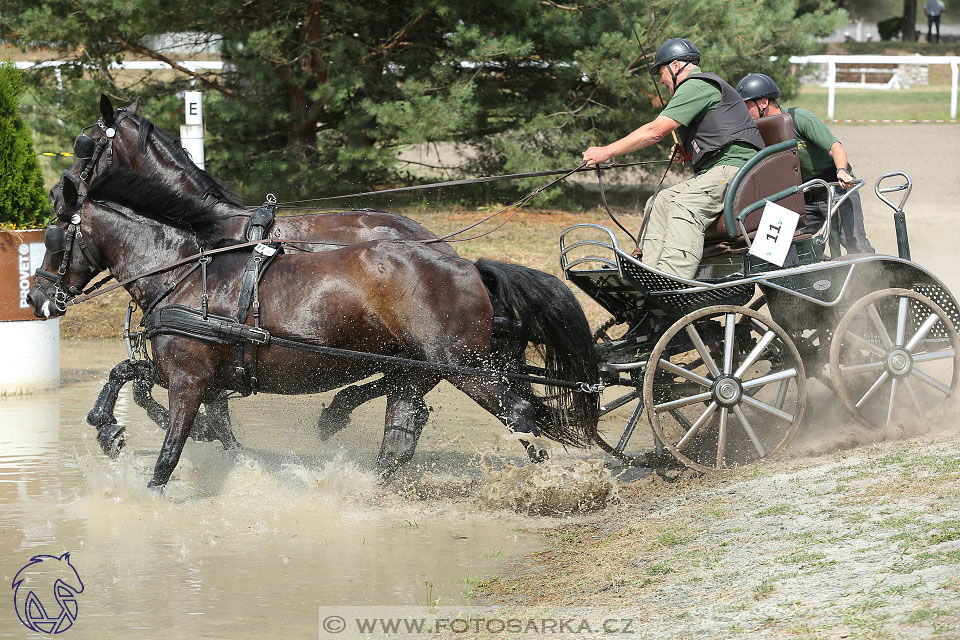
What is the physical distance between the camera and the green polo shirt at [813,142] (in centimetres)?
745

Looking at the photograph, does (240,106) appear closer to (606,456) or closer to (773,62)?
(773,62)

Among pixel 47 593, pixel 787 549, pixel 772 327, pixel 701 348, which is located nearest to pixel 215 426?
pixel 47 593

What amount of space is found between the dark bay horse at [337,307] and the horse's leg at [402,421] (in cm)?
1

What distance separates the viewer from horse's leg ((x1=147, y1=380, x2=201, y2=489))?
235 inches

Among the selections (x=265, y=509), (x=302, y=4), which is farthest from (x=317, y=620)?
(x=302, y=4)

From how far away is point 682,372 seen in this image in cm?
617

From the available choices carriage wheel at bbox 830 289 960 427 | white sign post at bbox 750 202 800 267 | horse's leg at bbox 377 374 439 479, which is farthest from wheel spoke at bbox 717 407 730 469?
horse's leg at bbox 377 374 439 479

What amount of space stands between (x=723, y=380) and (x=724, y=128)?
145 cm

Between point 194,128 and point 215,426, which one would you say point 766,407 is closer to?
point 215,426

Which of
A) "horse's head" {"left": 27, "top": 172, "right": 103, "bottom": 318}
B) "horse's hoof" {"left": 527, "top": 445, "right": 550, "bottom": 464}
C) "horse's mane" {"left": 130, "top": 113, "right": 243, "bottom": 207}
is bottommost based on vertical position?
"horse's hoof" {"left": 527, "top": 445, "right": 550, "bottom": 464}

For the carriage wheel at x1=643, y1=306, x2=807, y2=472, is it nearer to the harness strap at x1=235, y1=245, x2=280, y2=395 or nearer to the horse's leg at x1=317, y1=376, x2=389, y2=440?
the horse's leg at x1=317, y1=376, x2=389, y2=440

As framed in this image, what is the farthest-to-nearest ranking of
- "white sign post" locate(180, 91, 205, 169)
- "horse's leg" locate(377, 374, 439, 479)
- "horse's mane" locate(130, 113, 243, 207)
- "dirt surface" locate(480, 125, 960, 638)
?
"white sign post" locate(180, 91, 205, 169), "horse's mane" locate(130, 113, 243, 207), "horse's leg" locate(377, 374, 439, 479), "dirt surface" locate(480, 125, 960, 638)

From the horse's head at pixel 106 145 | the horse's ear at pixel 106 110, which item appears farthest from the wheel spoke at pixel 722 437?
the horse's ear at pixel 106 110

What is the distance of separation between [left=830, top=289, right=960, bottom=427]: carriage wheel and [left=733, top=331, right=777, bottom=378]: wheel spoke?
357 millimetres
